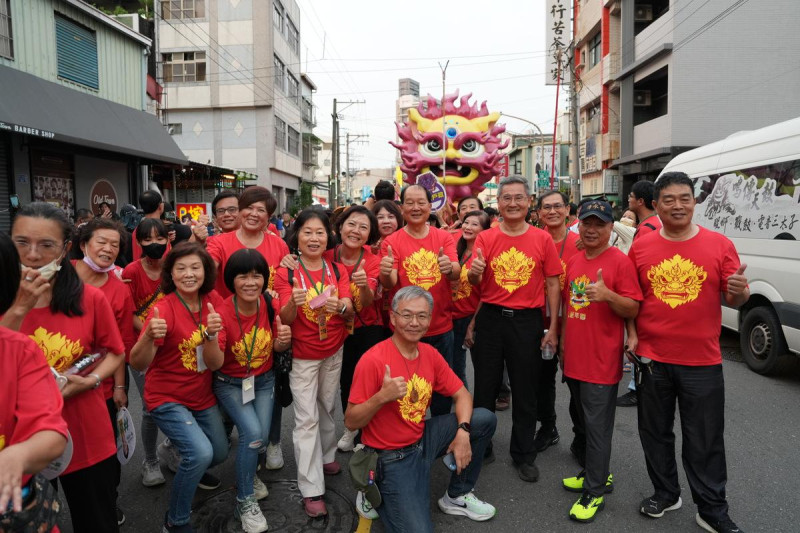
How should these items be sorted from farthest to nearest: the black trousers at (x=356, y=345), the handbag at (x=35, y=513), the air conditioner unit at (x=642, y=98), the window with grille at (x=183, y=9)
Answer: the window with grille at (x=183, y=9) < the air conditioner unit at (x=642, y=98) < the black trousers at (x=356, y=345) < the handbag at (x=35, y=513)

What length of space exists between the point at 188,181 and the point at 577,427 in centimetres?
1765

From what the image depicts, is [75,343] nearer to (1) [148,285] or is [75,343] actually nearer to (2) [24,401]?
(2) [24,401]

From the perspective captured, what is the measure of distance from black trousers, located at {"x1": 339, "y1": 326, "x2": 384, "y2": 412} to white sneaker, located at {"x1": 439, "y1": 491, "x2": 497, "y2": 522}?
44.3 inches

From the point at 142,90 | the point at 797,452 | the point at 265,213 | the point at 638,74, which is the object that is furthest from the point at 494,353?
the point at 638,74

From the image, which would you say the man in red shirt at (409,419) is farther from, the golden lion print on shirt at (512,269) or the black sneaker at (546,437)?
the black sneaker at (546,437)

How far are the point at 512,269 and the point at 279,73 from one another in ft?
97.3

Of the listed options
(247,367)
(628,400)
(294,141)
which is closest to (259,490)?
(247,367)

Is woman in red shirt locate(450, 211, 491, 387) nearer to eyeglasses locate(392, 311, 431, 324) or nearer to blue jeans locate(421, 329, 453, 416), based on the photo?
blue jeans locate(421, 329, 453, 416)

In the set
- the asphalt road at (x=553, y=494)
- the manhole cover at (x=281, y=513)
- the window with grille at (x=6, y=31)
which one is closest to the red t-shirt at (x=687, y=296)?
the asphalt road at (x=553, y=494)

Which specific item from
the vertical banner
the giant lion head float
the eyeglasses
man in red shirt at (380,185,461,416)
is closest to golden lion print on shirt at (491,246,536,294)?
man in red shirt at (380,185,461,416)

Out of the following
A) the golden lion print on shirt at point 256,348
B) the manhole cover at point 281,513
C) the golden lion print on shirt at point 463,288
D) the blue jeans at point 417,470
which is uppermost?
the golden lion print on shirt at point 463,288

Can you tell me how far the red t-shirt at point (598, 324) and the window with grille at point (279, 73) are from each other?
94.2 feet

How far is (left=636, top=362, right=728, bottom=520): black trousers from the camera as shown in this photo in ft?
9.71

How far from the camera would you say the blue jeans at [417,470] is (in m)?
2.71
